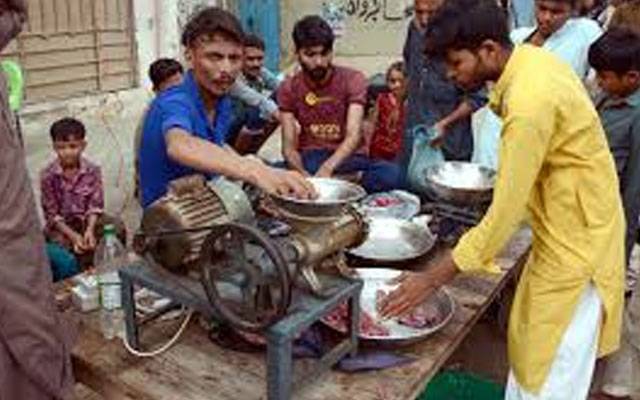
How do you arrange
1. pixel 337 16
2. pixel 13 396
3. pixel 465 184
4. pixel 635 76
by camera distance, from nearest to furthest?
pixel 13 396
pixel 465 184
pixel 635 76
pixel 337 16

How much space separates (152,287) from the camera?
1.84 m

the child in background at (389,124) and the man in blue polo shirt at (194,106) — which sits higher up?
the man in blue polo shirt at (194,106)

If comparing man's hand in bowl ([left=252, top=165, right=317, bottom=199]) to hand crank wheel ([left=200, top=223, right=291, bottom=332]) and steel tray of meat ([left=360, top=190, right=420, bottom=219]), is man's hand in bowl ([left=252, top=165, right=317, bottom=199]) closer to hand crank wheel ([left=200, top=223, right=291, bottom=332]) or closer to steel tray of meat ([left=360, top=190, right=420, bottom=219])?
hand crank wheel ([left=200, top=223, right=291, bottom=332])

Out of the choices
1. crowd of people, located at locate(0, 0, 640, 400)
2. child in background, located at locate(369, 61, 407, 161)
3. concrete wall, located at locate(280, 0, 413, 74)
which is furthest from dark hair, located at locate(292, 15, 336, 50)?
concrete wall, located at locate(280, 0, 413, 74)

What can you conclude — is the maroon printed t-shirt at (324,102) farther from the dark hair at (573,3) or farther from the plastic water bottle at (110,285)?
the plastic water bottle at (110,285)

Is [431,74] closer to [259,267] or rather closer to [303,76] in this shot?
[303,76]

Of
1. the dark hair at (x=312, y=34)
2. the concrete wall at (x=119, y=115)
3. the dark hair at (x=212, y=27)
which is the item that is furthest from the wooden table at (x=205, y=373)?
the concrete wall at (x=119, y=115)

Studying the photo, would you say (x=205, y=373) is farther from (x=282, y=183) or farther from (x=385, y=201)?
(x=385, y=201)

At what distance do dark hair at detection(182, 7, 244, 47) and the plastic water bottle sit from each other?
683mm

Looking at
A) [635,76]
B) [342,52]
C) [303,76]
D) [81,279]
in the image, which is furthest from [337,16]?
[81,279]

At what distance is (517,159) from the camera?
1.89 m

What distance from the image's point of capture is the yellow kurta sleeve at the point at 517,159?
1.88 meters

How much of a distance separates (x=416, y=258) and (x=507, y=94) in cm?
80

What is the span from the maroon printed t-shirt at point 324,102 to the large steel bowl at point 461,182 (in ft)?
3.56
